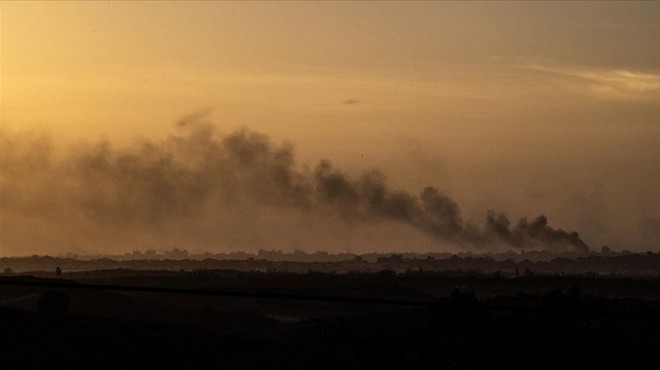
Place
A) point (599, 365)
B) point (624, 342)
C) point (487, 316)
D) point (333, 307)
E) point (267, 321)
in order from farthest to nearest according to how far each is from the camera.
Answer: point (333, 307)
point (267, 321)
point (487, 316)
point (624, 342)
point (599, 365)

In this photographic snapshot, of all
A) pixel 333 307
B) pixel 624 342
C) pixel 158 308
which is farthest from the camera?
pixel 333 307

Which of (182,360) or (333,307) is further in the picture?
(333,307)

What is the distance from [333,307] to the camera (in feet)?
333

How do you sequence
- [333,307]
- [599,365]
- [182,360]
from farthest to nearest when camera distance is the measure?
[333,307] → [182,360] → [599,365]

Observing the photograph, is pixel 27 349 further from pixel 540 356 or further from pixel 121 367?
pixel 540 356

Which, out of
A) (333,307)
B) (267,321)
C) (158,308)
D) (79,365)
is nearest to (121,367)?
(79,365)

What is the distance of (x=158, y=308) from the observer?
300 ft

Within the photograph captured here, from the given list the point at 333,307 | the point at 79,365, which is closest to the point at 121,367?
the point at 79,365

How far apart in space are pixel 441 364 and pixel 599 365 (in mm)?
5298

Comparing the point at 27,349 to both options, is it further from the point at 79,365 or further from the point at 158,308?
the point at 158,308

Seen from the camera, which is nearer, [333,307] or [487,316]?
[487,316]

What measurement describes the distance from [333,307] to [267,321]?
20.4 metres

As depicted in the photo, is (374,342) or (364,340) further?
(364,340)

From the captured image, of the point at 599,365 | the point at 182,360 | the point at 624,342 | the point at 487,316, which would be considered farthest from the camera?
the point at 182,360
